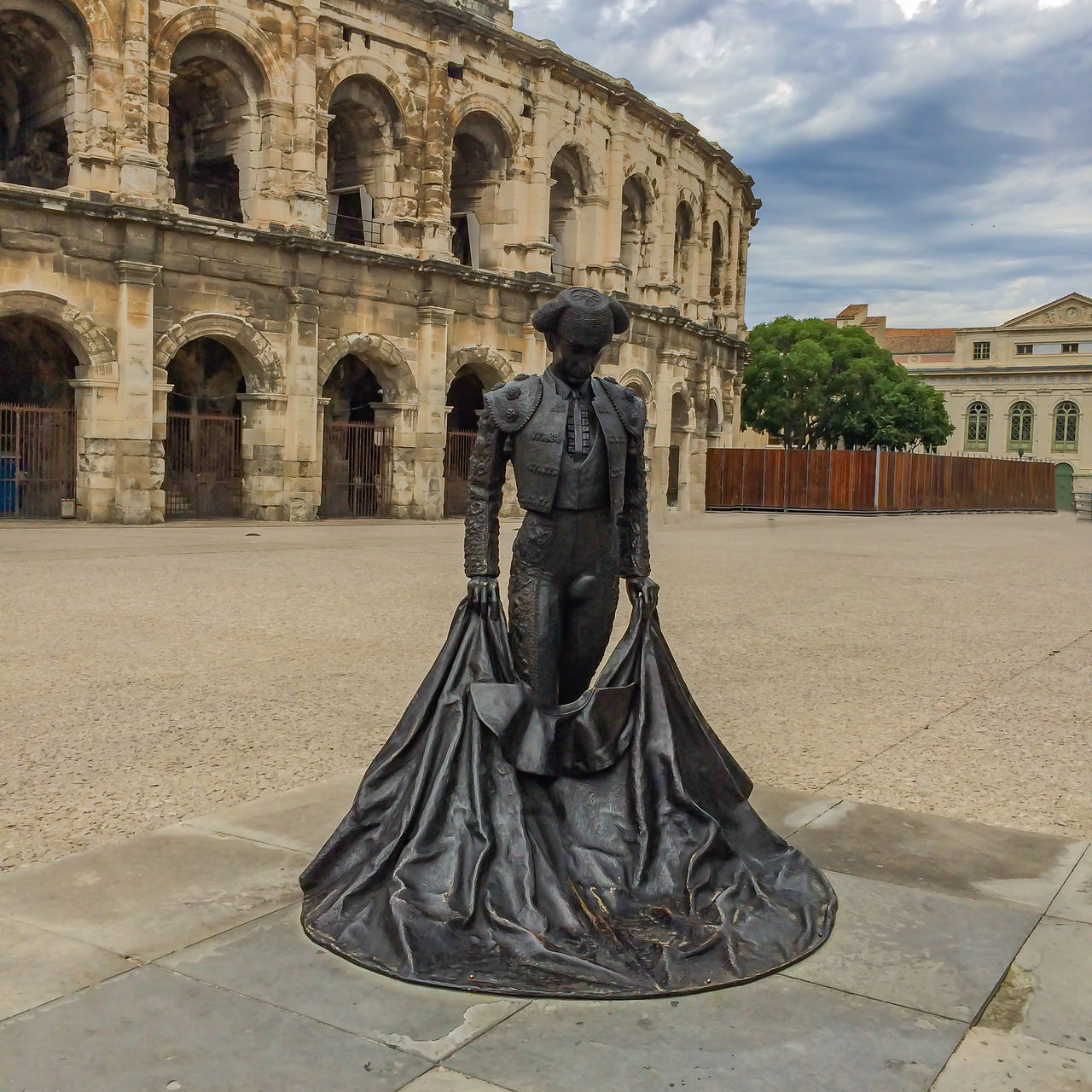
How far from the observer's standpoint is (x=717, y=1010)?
3037 mm

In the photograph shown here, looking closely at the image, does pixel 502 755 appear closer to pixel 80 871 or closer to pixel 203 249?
pixel 80 871

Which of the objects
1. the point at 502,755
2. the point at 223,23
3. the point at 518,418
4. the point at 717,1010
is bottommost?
the point at 717,1010

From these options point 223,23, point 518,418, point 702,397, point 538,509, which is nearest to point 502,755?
point 538,509

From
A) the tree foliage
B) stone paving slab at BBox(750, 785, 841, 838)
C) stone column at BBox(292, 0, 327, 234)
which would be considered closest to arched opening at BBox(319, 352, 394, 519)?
stone column at BBox(292, 0, 327, 234)

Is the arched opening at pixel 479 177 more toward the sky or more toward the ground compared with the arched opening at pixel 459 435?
more toward the sky

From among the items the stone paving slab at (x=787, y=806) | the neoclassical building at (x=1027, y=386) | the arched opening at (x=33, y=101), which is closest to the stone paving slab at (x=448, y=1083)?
the stone paving slab at (x=787, y=806)

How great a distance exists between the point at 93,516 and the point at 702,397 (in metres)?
19.5

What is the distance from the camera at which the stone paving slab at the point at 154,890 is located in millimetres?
3416

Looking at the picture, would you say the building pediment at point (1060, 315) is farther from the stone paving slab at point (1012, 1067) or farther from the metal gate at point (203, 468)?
the stone paving slab at point (1012, 1067)

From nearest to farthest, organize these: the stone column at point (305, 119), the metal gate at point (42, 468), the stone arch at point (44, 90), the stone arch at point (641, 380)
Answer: the stone arch at point (44, 90), the metal gate at point (42, 468), the stone column at point (305, 119), the stone arch at point (641, 380)

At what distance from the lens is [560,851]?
3.64 metres

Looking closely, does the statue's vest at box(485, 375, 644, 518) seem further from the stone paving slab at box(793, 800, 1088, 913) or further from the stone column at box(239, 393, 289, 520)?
the stone column at box(239, 393, 289, 520)

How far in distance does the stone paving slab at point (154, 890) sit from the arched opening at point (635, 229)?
28.2 metres

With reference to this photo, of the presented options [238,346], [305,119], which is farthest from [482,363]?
[305,119]
